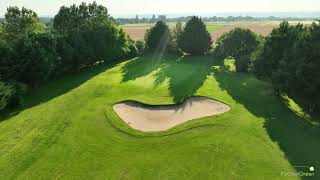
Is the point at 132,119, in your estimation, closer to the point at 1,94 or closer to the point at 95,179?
the point at 95,179

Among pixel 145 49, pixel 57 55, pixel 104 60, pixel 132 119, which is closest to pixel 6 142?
pixel 132 119

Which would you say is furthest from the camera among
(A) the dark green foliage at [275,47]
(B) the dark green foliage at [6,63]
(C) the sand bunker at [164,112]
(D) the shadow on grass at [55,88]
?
(A) the dark green foliage at [275,47]

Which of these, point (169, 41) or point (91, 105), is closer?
point (91, 105)

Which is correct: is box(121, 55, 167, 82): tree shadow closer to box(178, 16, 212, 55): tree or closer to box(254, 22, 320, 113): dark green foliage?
box(178, 16, 212, 55): tree

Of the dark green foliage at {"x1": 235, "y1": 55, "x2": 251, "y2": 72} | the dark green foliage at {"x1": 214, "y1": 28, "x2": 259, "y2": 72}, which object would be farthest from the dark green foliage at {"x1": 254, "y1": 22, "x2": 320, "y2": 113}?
the dark green foliage at {"x1": 214, "y1": 28, "x2": 259, "y2": 72}

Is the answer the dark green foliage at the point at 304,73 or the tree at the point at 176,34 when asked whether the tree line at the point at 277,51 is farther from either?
the tree at the point at 176,34

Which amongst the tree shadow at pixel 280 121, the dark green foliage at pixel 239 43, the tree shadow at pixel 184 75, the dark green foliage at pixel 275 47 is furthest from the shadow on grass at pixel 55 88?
the dark green foliage at pixel 239 43
